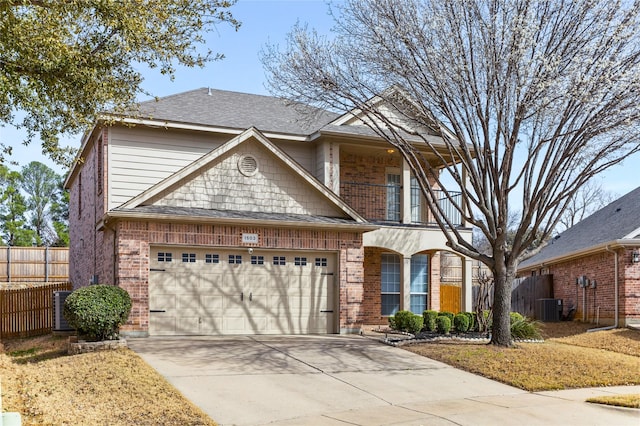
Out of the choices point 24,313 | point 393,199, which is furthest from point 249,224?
point 24,313

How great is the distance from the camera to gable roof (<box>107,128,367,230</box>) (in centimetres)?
1560

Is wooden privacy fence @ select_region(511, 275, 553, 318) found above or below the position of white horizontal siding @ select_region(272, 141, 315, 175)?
below

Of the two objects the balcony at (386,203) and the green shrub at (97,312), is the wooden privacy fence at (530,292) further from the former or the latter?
the green shrub at (97,312)

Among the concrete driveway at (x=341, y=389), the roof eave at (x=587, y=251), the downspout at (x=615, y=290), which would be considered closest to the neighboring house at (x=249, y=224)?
the concrete driveway at (x=341, y=389)

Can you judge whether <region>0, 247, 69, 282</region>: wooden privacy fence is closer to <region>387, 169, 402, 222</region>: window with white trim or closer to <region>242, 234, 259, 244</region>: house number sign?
<region>387, 169, 402, 222</region>: window with white trim

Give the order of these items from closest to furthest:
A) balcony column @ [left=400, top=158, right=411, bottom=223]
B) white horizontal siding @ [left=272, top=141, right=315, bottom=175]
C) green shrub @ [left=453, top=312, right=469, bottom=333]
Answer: green shrub @ [left=453, top=312, right=469, bottom=333]
balcony column @ [left=400, top=158, right=411, bottom=223]
white horizontal siding @ [left=272, top=141, right=315, bottom=175]

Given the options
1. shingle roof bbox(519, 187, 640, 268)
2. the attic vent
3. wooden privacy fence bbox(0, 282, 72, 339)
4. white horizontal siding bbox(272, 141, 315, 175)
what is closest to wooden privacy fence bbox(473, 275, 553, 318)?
shingle roof bbox(519, 187, 640, 268)

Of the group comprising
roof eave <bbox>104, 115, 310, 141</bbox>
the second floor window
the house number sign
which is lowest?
the house number sign

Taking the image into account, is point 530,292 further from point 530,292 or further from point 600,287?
point 600,287

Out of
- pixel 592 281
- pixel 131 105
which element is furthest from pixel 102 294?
pixel 592 281

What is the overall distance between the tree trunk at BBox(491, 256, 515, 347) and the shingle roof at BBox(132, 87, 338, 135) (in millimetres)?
6861

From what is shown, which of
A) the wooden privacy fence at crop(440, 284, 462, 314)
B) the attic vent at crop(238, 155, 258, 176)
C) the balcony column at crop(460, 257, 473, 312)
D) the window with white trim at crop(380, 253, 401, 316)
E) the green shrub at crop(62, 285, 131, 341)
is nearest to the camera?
the green shrub at crop(62, 285, 131, 341)

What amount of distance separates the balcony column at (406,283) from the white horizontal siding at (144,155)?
261 inches

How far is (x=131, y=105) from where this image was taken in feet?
44.7
